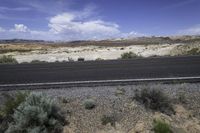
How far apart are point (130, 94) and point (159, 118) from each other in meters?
1.92

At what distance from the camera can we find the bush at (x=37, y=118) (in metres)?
8.16

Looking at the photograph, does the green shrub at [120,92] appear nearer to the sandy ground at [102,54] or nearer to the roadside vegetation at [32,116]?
the roadside vegetation at [32,116]

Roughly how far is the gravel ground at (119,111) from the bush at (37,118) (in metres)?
0.38

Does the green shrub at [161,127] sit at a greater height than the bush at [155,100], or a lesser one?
lesser

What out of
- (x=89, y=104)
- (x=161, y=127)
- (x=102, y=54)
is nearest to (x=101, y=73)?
(x=89, y=104)

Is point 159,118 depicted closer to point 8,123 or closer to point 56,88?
point 8,123

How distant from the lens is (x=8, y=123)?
8656 mm

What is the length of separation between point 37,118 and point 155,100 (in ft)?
12.3

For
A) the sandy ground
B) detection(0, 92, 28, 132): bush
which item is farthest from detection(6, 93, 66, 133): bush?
the sandy ground

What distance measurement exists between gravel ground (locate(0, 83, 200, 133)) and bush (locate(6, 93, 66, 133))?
0.38 m

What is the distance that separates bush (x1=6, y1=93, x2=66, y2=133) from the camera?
26.8 feet

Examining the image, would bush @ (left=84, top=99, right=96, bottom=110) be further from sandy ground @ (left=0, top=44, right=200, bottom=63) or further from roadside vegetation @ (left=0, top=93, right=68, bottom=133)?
sandy ground @ (left=0, top=44, right=200, bottom=63)

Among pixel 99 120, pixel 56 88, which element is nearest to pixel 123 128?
pixel 99 120

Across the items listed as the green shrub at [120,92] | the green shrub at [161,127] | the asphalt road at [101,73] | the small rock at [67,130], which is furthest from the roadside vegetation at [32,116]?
the asphalt road at [101,73]
